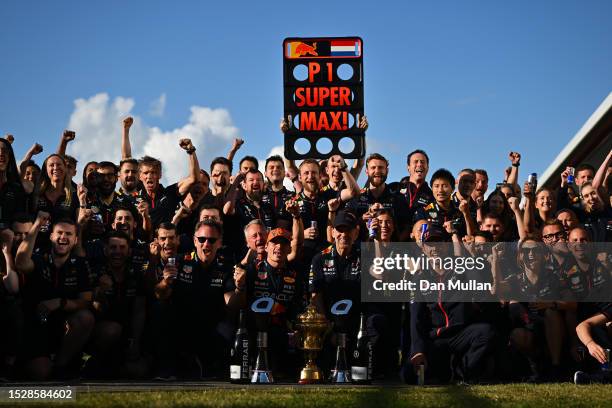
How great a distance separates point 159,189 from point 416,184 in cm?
330

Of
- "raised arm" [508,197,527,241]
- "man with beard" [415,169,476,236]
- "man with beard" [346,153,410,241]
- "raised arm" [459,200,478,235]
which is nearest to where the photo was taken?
"raised arm" [459,200,478,235]

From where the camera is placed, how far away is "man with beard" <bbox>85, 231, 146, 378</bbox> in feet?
32.9

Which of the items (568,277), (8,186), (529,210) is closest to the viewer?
(568,277)

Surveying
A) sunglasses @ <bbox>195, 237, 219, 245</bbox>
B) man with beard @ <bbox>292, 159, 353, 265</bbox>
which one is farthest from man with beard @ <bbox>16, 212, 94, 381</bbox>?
man with beard @ <bbox>292, 159, 353, 265</bbox>

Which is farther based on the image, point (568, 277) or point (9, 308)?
point (568, 277)

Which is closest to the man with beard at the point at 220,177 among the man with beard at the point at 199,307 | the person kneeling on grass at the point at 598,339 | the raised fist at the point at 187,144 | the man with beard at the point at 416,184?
the raised fist at the point at 187,144

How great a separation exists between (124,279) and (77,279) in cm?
60

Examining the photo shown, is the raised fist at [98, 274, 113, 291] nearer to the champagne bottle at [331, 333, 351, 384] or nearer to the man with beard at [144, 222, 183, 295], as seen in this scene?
the man with beard at [144, 222, 183, 295]

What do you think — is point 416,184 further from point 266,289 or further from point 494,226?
point 266,289

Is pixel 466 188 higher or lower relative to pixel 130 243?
higher

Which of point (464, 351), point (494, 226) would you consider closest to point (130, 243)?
point (464, 351)

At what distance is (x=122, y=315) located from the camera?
1033 centimetres

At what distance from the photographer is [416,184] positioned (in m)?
12.0

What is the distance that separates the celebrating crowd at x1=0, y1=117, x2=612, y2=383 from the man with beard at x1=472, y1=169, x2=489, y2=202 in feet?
3.38
